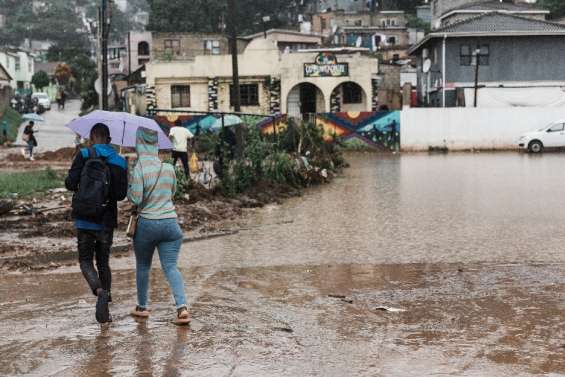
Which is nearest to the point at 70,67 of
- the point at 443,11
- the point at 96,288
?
the point at 443,11

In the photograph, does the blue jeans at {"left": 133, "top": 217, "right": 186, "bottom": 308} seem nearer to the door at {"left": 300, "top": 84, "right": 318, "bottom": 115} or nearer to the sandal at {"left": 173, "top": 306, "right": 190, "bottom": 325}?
the sandal at {"left": 173, "top": 306, "right": 190, "bottom": 325}

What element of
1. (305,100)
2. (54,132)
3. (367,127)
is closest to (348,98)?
(305,100)

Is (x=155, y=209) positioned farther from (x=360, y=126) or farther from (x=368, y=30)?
(x=368, y=30)

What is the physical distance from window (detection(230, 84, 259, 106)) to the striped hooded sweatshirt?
4302cm

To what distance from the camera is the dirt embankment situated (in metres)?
11.6

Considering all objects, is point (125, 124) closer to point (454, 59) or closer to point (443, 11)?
point (454, 59)

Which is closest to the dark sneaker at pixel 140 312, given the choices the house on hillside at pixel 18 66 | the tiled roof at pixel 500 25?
the tiled roof at pixel 500 25

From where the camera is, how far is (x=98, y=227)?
7691mm

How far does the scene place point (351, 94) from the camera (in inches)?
2053

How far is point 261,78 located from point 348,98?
18.3ft

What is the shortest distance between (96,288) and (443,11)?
213 feet

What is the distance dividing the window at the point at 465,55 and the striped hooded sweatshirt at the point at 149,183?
4283 centimetres

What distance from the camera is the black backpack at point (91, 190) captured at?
296 inches

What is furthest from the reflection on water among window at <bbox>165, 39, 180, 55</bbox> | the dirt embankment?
window at <bbox>165, 39, 180, 55</bbox>
